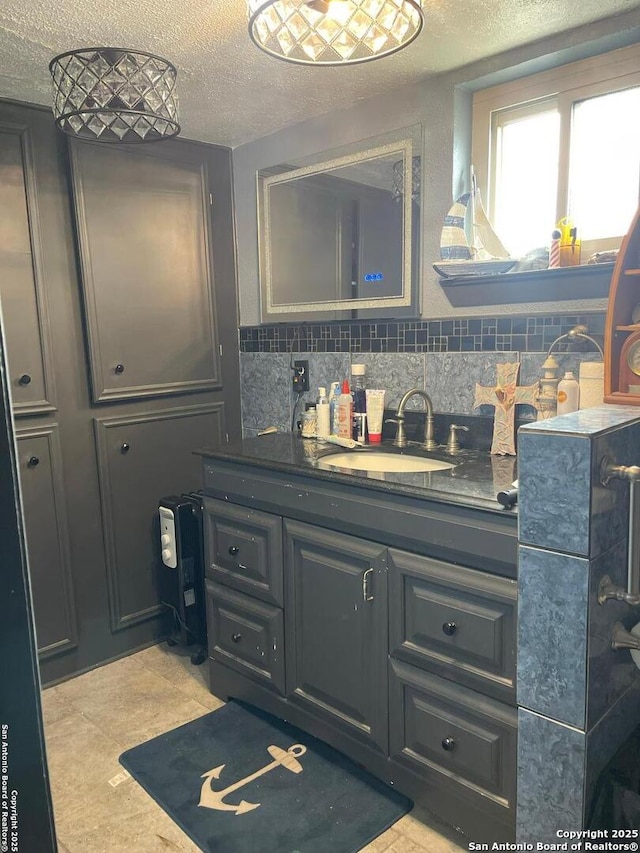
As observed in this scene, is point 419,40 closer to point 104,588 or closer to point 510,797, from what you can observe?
point 510,797

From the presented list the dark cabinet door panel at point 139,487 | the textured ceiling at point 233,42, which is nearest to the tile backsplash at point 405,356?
the dark cabinet door panel at point 139,487

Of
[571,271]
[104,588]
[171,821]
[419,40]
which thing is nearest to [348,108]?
[419,40]

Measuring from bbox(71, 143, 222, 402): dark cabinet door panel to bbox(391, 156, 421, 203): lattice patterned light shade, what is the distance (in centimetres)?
88

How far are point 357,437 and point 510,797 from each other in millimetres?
1162

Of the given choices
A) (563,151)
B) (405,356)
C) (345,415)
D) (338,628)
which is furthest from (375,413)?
(563,151)

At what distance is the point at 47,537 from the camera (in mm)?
2191

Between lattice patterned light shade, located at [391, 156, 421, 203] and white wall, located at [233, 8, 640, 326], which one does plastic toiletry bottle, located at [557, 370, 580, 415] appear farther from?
lattice patterned light shade, located at [391, 156, 421, 203]

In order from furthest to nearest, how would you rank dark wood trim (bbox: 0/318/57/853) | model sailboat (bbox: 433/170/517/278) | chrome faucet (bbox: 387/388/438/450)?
chrome faucet (bbox: 387/388/438/450), model sailboat (bbox: 433/170/517/278), dark wood trim (bbox: 0/318/57/853)

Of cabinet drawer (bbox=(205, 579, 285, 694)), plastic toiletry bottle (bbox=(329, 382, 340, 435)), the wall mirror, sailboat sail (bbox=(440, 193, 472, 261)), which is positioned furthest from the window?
cabinet drawer (bbox=(205, 579, 285, 694))

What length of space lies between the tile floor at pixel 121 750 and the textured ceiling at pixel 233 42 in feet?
6.63

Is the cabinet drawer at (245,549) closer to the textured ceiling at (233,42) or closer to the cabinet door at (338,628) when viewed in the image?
the cabinet door at (338,628)

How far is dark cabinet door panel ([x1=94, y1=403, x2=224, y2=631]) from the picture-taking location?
2365mm

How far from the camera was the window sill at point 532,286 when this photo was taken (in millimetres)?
1637

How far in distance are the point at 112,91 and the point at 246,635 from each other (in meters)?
1.65
